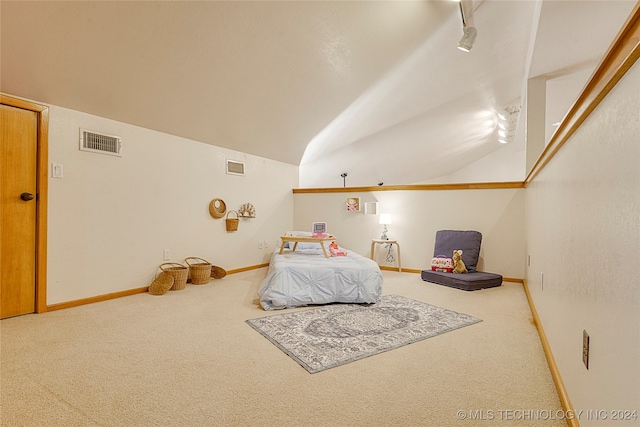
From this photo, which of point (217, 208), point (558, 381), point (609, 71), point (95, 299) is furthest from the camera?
point (217, 208)

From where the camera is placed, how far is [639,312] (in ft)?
2.38

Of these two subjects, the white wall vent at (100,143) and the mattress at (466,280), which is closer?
the white wall vent at (100,143)

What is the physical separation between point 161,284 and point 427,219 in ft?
11.7

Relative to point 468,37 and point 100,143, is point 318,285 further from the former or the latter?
point 468,37

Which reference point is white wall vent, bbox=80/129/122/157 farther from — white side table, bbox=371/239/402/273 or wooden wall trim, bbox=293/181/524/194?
white side table, bbox=371/239/402/273

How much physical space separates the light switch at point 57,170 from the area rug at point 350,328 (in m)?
2.12

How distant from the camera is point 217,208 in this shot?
176 inches

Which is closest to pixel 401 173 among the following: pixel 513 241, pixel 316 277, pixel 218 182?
pixel 513 241

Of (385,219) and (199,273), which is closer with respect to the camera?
(199,273)

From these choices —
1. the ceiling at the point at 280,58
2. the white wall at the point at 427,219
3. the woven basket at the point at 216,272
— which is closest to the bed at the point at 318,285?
the woven basket at the point at 216,272

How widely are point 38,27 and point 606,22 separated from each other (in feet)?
14.8

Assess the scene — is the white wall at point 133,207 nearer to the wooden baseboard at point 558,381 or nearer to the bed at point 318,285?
the bed at point 318,285

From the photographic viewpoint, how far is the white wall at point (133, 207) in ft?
9.62

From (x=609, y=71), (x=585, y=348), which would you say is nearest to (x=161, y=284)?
(x=585, y=348)
